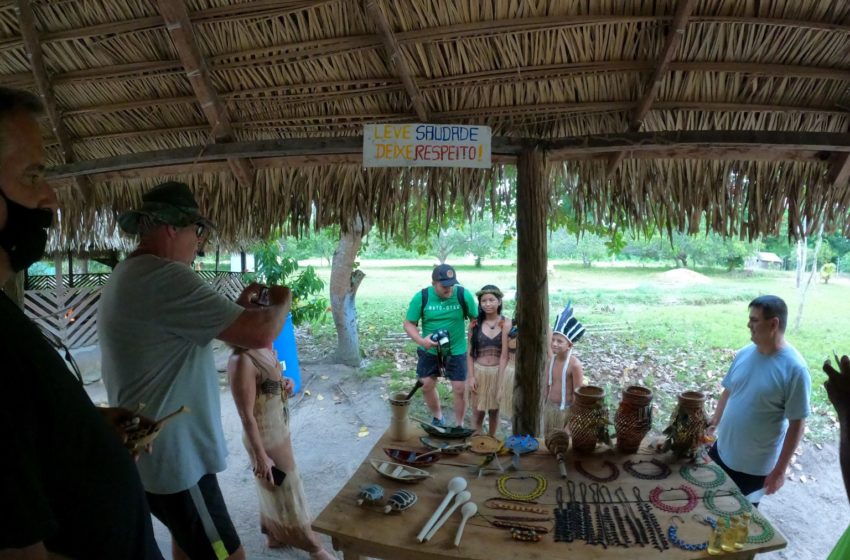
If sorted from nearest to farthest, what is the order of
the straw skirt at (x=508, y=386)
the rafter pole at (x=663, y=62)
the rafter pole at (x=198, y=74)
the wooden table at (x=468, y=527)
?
the wooden table at (x=468, y=527) → the rafter pole at (x=663, y=62) → the rafter pole at (x=198, y=74) → the straw skirt at (x=508, y=386)

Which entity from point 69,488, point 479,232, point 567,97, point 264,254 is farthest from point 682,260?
point 69,488

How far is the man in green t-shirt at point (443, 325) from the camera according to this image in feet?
13.8

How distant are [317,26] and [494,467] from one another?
7.52 ft

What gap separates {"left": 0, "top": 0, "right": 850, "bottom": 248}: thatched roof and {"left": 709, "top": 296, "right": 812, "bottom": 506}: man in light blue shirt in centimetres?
81

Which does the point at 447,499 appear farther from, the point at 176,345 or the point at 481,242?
the point at 481,242

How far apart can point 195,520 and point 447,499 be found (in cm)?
96

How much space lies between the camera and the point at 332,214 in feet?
10.1

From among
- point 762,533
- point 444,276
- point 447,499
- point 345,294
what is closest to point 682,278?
point 345,294

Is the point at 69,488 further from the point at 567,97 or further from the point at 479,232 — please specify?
the point at 479,232

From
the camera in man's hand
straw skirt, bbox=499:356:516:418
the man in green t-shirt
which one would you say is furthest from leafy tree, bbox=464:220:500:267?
straw skirt, bbox=499:356:516:418

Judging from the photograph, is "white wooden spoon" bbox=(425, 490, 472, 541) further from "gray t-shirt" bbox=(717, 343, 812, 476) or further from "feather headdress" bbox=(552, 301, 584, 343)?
"feather headdress" bbox=(552, 301, 584, 343)

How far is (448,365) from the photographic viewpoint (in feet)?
14.1

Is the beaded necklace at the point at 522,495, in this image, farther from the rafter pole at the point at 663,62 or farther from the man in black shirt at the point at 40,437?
the rafter pole at the point at 663,62

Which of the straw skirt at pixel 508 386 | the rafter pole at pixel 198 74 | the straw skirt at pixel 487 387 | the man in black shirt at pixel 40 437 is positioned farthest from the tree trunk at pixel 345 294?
the man in black shirt at pixel 40 437
